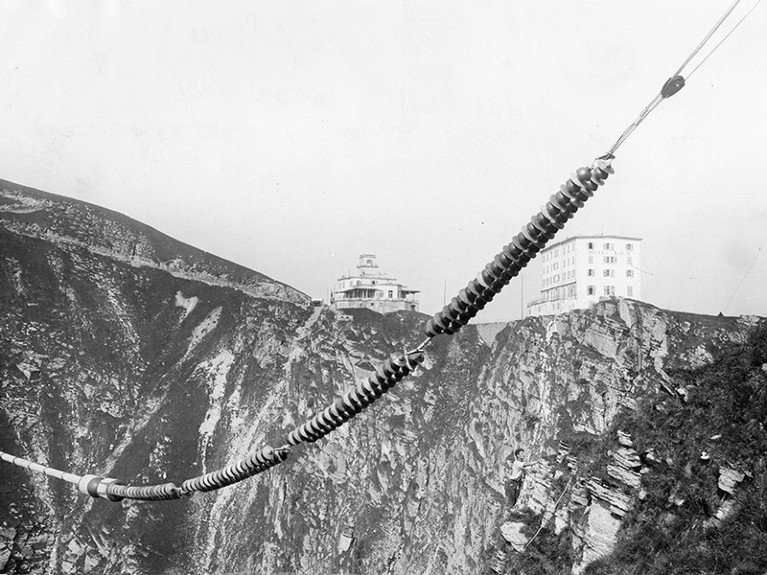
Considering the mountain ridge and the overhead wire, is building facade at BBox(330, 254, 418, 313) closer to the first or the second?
the mountain ridge

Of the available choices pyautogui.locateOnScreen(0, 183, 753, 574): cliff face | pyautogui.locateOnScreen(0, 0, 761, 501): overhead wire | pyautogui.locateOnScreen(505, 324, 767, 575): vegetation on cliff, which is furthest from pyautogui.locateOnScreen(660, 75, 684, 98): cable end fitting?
pyautogui.locateOnScreen(0, 183, 753, 574): cliff face

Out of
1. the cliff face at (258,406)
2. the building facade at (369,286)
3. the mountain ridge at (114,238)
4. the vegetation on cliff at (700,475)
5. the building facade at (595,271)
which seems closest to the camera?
the vegetation on cliff at (700,475)

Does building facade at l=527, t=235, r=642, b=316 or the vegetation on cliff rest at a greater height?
building facade at l=527, t=235, r=642, b=316

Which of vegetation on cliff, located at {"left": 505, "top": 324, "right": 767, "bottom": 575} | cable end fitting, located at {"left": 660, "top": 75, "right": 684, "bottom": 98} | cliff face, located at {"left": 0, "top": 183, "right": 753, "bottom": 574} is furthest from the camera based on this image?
cliff face, located at {"left": 0, "top": 183, "right": 753, "bottom": 574}

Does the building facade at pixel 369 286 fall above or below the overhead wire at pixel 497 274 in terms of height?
above

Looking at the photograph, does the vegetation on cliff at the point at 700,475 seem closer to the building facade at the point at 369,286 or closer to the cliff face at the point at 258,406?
the cliff face at the point at 258,406

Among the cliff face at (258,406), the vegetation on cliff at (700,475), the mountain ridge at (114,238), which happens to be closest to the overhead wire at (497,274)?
the vegetation on cliff at (700,475)
